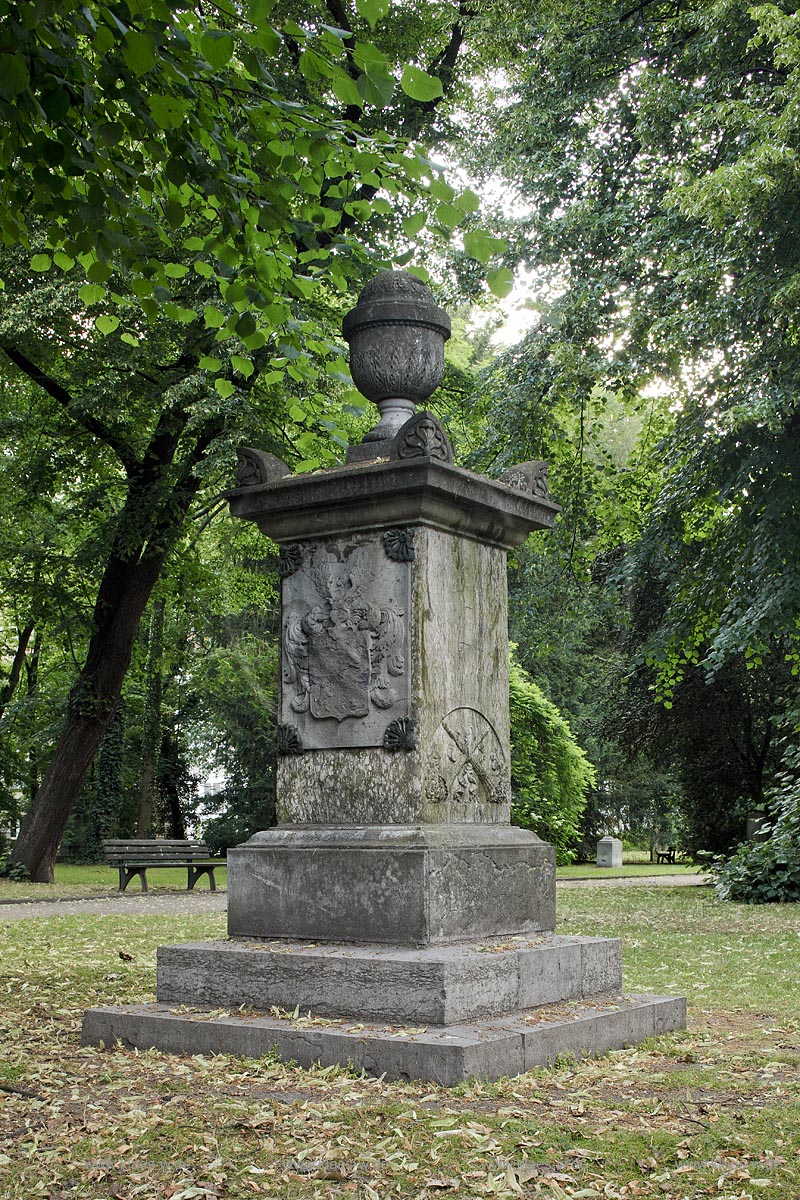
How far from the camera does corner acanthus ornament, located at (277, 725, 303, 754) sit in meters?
6.96

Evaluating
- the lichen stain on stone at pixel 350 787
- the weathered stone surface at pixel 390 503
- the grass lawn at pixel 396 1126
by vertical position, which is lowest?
the grass lawn at pixel 396 1126

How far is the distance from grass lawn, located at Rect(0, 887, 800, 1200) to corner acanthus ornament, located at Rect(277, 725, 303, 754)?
5.80 ft

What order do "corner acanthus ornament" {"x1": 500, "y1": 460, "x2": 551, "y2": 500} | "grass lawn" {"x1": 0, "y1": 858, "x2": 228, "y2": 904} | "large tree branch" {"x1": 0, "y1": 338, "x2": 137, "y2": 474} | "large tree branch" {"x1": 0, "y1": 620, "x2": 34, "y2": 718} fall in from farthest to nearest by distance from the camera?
"large tree branch" {"x1": 0, "y1": 620, "x2": 34, "y2": 718} → "grass lawn" {"x1": 0, "y1": 858, "x2": 228, "y2": 904} → "large tree branch" {"x1": 0, "y1": 338, "x2": 137, "y2": 474} → "corner acanthus ornament" {"x1": 500, "y1": 460, "x2": 551, "y2": 500}

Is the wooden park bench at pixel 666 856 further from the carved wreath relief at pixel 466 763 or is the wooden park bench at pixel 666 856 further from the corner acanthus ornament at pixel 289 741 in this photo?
the corner acanthus ornament at pixel 289 741

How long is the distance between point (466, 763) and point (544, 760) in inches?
1043

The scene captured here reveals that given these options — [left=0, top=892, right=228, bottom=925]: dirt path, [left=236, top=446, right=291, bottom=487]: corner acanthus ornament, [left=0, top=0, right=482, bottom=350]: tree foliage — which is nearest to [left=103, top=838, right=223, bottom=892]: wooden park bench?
[left=0, top=892, right=228, bottom=925]: dirt path

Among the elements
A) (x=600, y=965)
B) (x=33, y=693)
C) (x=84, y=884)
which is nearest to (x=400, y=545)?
(x=600, y=965)

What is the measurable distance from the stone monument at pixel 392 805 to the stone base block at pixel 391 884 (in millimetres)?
12

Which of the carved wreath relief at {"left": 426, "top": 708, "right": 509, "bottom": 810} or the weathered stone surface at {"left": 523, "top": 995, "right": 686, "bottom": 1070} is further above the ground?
the carved wreath relief at {"left": 426, "top": 708, "right": 509, "bottom": 810}

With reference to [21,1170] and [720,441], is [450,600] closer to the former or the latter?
[21,1170]

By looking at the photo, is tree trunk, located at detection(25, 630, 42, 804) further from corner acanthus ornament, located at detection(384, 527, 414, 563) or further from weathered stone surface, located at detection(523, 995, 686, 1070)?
weathered stone surface, located at detection(523, 995, 686, 1070)

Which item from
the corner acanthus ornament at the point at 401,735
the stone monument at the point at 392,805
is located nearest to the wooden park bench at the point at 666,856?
the stone monument at the point at 392,805

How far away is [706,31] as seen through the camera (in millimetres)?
15094

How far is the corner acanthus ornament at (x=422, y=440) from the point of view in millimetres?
6480
